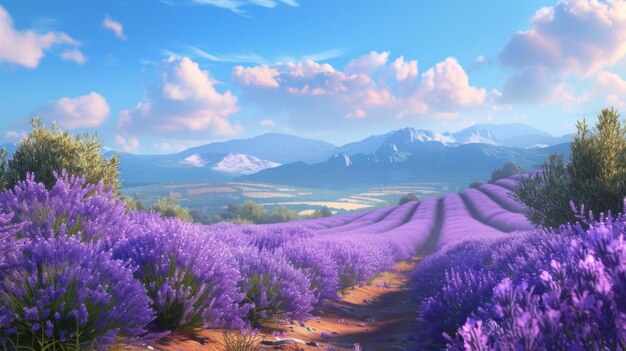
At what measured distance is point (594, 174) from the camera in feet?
28.2

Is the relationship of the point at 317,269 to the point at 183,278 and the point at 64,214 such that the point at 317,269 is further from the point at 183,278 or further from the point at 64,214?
the point at 64,214

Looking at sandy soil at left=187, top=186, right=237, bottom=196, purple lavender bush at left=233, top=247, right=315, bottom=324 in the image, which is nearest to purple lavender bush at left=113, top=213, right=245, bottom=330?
purple lavender bush at left=233, top=247, right=315, bottom=324

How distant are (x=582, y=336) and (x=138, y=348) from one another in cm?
313

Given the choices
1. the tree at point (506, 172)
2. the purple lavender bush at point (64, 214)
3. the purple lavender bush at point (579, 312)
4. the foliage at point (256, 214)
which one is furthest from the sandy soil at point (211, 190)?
the purple lavender bush at point (579, 312)

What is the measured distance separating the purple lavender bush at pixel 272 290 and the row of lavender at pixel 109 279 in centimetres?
1

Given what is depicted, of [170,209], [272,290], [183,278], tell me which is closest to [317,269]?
[272,290]

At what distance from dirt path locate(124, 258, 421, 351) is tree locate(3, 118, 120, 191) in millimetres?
5465

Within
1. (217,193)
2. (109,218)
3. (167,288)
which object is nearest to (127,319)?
(167,288)

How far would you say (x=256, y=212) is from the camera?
176 ft

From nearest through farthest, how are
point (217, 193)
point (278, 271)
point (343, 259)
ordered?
point (278, 271)
point (343, 259)
point (217, 193)

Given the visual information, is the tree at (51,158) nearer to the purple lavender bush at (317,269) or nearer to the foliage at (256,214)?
the purple lavender bush at (317,269)

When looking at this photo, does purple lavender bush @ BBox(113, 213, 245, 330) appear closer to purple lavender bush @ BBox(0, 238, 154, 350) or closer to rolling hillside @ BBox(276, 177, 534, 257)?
purple lavender bush @ BBox(0, 238, 154, 350)

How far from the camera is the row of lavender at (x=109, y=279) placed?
10.2 feet

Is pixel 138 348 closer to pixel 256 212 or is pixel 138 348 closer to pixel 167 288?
pixel 167 288
